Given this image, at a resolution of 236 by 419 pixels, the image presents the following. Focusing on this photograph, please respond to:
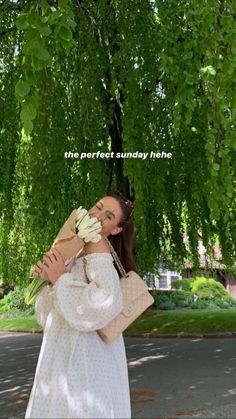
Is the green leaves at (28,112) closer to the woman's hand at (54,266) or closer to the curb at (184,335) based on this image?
the woman's hand at (54,266)

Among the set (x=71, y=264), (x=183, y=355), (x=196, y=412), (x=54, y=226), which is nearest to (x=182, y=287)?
(x=183, y=355)

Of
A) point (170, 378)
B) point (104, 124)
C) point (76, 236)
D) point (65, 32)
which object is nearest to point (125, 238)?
point (76, 236)

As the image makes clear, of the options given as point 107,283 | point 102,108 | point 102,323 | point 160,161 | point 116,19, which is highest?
point 116,19

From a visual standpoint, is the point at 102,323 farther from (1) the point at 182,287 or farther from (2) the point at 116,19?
(1) the point at 182,287

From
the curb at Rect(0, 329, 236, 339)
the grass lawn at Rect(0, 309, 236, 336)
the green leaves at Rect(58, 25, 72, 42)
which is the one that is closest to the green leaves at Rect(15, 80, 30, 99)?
the green leaves at Rect(58, 25, 72, 42)

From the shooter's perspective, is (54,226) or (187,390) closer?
(187,390)

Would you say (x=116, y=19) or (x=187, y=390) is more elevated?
(x=116, y=19)

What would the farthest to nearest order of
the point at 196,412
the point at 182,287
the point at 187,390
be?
1. the point at 182,287
2. the point at 187,390
3. the point at 196,412

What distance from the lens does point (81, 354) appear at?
2.56 metres

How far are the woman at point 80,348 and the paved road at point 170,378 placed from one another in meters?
3.27

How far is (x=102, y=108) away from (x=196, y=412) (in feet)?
14.4

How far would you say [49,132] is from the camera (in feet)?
24.2

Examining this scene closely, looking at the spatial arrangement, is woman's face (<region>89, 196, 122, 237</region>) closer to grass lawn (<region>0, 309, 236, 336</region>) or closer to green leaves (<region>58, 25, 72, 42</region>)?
green leaves (<region>58, 25, 72, 42</region>)

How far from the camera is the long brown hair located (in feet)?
9.45
